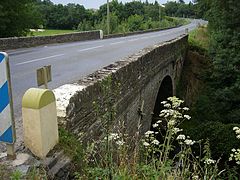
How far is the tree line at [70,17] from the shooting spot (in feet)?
73.7

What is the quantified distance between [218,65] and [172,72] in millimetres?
4010

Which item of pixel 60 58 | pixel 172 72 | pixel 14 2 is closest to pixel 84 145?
pixel 60 58

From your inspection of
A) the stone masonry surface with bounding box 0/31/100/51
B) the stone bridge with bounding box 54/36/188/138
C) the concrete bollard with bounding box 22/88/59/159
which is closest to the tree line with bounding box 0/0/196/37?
the stone masonry surface with bounding box 0/31/100/51

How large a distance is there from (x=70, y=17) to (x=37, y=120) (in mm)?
62084

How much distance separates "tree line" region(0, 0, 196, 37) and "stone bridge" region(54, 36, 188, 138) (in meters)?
11.4

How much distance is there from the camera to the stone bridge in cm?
449

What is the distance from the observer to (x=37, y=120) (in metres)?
3.56

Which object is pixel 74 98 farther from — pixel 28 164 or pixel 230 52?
pixel 230 52

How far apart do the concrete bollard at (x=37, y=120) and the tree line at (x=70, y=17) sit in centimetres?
1808

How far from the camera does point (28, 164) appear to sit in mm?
3428

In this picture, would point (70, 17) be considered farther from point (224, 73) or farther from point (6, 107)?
point (6, 107)

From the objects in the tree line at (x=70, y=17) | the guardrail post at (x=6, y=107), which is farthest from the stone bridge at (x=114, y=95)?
the tree line at (x=70, y=17)

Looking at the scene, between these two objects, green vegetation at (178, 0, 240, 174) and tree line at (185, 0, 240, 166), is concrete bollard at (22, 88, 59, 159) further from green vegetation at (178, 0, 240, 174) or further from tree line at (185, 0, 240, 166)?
tree line at (185, 0, 240, 166)

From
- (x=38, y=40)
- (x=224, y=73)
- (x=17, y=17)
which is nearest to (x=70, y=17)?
(x=17, y=17)
